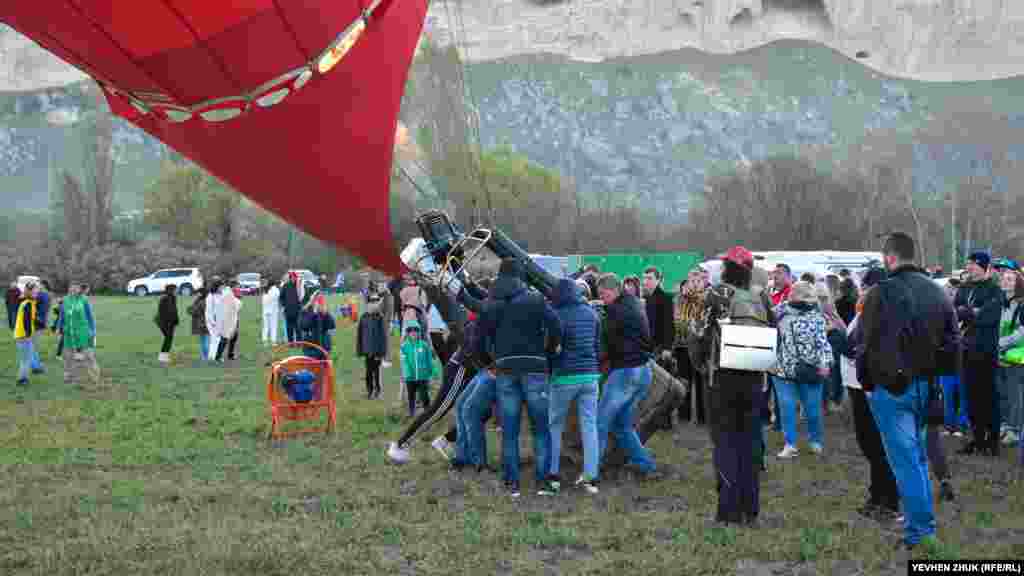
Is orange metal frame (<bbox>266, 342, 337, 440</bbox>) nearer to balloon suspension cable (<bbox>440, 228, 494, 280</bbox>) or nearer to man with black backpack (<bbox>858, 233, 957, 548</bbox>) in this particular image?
balloon suspension cable (<bbox>440, 228, 494, 280</bbox>)

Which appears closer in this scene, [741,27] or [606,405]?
[606,405]

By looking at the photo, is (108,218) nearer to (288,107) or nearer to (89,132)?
(89,132)

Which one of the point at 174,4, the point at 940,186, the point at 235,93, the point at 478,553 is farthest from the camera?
the point at 940,186

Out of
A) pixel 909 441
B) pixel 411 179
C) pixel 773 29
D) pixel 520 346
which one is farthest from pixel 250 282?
pixel 773 29

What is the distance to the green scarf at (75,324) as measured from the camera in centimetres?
1448

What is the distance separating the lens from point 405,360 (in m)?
10.9

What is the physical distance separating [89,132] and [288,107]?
2505 inches

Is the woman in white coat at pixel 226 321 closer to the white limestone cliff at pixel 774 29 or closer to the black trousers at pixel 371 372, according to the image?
the black trousers at pixel 371 372

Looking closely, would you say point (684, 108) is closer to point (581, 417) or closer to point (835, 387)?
point (835, 387)

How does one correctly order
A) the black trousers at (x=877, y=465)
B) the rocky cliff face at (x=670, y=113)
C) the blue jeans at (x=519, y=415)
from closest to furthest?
the black trousers at (x=877, y=465) < the blue jeans at (x=519, y=415) < the rocky cliff face at (x=670, y=113)

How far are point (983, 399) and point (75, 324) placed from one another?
1207 centimetres

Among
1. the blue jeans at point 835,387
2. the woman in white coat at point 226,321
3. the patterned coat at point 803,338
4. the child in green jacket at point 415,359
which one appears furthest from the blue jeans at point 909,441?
the woman in white coat at point 226,321

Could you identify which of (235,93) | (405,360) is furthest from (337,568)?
(405,360)

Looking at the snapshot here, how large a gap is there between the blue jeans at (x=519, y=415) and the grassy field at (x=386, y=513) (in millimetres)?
233
